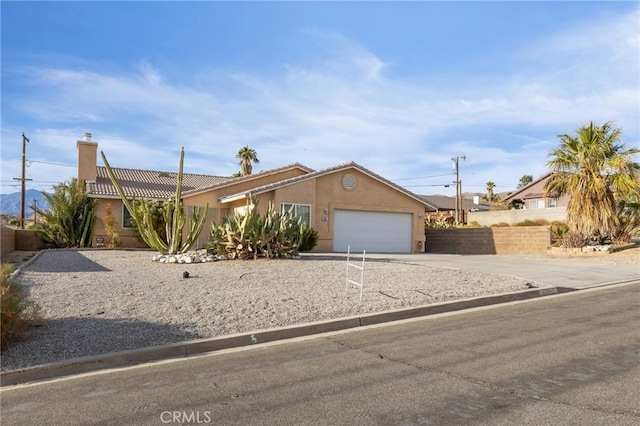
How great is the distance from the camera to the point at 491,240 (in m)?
27.0

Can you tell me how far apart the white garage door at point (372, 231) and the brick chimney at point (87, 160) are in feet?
46.9

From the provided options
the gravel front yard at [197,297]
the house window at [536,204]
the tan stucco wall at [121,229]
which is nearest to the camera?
the gravel front yard at [197,297]

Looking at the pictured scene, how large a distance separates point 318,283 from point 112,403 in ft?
22.0

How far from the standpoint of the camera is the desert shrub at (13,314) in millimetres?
6301

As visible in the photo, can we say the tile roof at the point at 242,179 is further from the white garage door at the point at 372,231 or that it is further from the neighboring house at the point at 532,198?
the neighboring house at the point at 532,198

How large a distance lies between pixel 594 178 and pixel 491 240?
697cm

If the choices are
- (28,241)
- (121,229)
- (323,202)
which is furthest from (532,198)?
(28,241)

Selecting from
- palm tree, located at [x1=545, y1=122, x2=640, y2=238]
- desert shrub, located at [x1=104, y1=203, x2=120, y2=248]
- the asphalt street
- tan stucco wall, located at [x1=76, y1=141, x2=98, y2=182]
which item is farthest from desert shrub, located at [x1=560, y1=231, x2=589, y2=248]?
tan stucco wall, located at [x1=76, y1=141, x2=98, y2=182]

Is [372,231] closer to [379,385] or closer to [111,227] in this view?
[111,227]

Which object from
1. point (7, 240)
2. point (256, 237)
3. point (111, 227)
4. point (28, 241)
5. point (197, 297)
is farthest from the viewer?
point (111, 227)

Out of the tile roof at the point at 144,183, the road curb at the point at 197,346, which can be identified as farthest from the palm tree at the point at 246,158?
the road curb at the point at 197,346

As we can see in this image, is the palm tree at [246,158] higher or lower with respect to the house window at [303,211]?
higher

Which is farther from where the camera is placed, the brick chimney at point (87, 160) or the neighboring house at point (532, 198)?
the neighboring house at point (532, 198)

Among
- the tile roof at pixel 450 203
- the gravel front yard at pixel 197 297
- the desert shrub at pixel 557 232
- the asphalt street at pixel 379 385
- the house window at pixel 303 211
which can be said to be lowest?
the asphalt street at pixel 379 385
